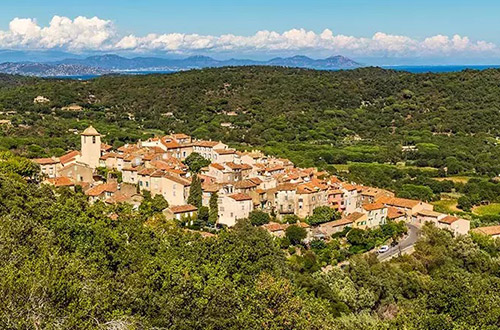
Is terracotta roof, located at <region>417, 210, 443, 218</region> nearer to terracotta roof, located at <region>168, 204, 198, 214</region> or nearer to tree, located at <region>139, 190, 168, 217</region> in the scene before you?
terracotta roof, located at <region>168, 204, 198, 214</region>

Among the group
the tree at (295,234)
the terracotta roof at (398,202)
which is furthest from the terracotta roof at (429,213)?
the tree at (295,234)

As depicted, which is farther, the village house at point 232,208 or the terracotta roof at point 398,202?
the terracotta roof at point 398,202

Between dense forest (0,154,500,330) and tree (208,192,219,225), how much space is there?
2.45m

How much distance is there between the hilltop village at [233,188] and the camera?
33.4 metres

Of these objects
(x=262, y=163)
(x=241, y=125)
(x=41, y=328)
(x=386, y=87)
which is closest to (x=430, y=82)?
(x=386, y=87)

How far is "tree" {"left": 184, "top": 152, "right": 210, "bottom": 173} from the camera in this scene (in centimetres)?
4096

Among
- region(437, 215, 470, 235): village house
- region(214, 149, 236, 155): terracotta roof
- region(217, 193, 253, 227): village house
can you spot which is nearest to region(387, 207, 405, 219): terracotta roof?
region(437, 215, 470, 235): village house

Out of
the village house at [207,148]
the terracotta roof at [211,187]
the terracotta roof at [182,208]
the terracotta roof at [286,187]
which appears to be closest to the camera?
the terracotta roof at [182,208]

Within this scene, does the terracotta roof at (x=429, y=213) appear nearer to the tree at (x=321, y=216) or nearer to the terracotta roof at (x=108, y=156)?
the tree at (x=321, y=216)

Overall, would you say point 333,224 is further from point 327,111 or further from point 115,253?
point 327,111

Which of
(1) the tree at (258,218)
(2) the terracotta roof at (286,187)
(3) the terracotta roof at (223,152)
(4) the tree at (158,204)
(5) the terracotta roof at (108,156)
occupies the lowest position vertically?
(1) the tree at (258,218)

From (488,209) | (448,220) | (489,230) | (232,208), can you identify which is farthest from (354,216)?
(488,209)

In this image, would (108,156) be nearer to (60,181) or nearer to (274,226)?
(60,181)

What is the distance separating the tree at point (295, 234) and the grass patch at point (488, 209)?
21606 mm
